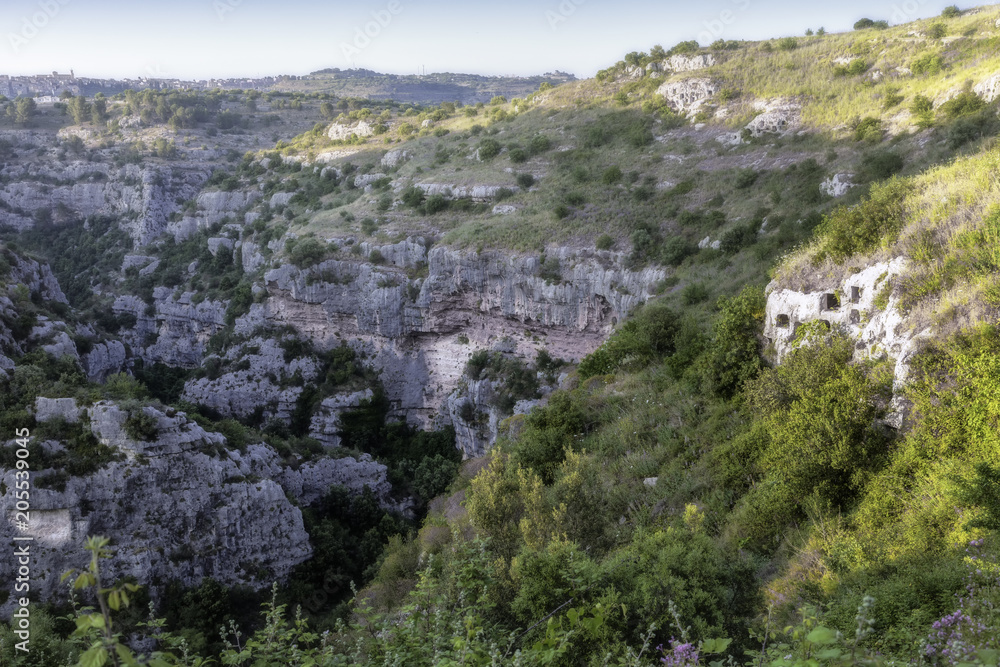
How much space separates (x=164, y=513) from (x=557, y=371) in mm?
17569

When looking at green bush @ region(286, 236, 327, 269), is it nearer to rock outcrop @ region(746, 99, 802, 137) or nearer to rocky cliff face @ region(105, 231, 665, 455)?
rocky cliff face @ region(105, 231, 665, 455)

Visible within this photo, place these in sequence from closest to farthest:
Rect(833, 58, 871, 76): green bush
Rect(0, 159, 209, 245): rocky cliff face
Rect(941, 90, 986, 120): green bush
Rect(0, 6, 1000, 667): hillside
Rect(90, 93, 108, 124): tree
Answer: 1. Rect(0, 6, 1000, 667): hillside
2. Rect(941, 90, 986, 120): green bush
3. Rect(833, 58, 871, 76): green bush
4. Rect(0, 159, 209, 245): rocky cliff face
5. Rect(90, 93, 108, 124): tree

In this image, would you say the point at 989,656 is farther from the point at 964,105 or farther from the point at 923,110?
the point at 923,110

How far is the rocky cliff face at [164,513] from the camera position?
15477mm

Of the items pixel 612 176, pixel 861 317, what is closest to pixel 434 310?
pixel 612 176

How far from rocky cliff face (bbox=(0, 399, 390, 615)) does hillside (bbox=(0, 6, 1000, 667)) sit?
0.09m

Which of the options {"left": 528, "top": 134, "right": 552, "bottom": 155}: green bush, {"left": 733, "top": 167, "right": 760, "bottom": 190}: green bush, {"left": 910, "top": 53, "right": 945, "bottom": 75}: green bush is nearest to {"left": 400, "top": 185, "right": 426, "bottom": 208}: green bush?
{"left": 528, "top": 134, "right": 552, "bottom": 155}: green bush

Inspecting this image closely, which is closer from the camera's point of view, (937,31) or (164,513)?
(164,513)

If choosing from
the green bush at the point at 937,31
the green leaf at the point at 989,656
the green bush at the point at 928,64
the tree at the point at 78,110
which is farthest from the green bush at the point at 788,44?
the tree at the point at 78,110

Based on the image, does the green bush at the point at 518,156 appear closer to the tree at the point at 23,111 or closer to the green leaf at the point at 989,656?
the green leaf at the point at 989,656

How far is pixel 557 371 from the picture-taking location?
2752cm

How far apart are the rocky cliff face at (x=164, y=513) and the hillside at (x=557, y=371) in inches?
3.7

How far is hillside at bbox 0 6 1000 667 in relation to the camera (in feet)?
18.6

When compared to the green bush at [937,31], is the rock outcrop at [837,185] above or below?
below
